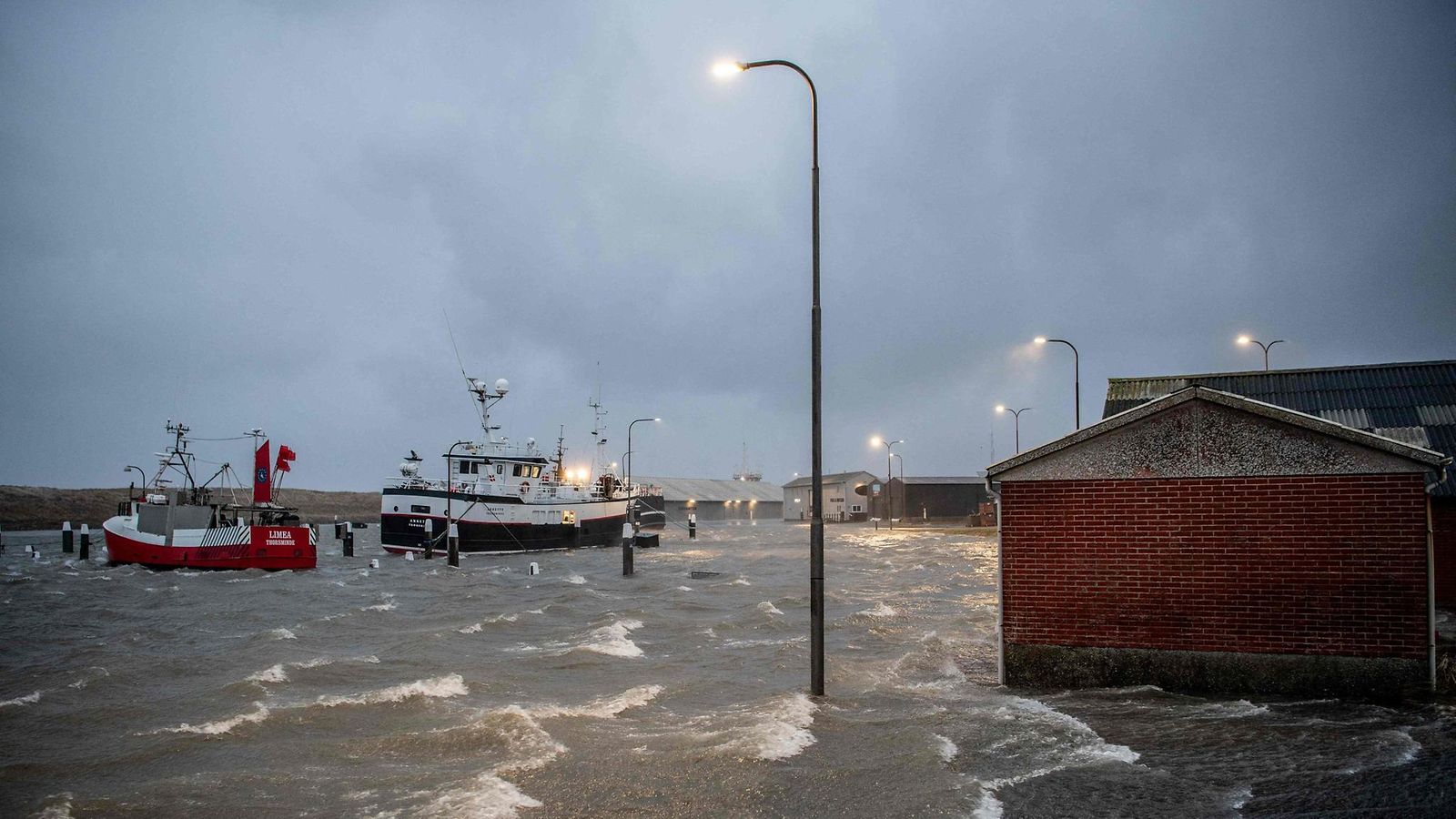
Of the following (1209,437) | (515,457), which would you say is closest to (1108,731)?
(1209,437)

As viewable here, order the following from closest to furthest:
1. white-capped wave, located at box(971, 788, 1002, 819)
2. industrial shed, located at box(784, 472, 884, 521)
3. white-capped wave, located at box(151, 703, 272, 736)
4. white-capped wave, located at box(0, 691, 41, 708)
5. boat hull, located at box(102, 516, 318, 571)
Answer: white-capped wave, located at box(971, 788, 1002, 819) → white-capped wave, located at box(151, 703, 272, 736) → white-capped wave, located at box(0, 691, 41, 708) → boat hull, located at box(102, 516, 318, 571) → industrial shed, located at box(784, 472, 884, 521)

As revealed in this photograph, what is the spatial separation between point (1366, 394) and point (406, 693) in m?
20.3

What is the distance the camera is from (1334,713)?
361 inches

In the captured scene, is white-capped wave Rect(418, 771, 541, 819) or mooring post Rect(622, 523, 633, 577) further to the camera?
mooring post Rect(622, 523, 633, 577)

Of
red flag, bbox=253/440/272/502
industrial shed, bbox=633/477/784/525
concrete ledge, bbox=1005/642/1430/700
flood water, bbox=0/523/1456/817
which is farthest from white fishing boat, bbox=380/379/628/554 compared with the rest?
industrial shed, bbox=633/477/784/525

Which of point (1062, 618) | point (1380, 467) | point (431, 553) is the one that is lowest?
point (431, 553)

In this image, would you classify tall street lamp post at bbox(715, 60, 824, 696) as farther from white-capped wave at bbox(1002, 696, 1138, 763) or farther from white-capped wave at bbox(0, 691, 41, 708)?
white-capped wave at bbox(0, 691, 41, 708)

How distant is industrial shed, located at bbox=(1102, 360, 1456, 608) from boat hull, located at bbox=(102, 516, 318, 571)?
34302mm

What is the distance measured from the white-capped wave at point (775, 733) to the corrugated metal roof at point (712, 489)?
105281 millimetres

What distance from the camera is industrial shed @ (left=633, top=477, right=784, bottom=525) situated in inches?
4771

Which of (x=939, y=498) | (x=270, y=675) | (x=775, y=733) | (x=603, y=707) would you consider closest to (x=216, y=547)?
(x=270, y=675)

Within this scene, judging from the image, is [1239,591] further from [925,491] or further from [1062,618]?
[925,491]

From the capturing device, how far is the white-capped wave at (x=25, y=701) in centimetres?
1163

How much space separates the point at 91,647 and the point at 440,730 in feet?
39.5
